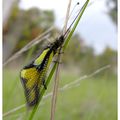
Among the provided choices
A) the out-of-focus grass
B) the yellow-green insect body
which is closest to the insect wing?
the yellow-green insect body

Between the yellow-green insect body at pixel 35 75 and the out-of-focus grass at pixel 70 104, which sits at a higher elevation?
the yellow-green insect body at pixel 35 75

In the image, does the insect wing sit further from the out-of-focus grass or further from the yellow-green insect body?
the out-of-focus grass

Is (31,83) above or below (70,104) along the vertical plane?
above

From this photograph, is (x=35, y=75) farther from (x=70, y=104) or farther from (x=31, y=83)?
(x=70, y=104)

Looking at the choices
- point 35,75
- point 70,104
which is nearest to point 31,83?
point 35,75

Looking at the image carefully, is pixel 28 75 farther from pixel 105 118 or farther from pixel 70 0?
pixel 105 118

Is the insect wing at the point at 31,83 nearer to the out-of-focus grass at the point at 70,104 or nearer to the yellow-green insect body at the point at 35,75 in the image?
the yellow-green insect body at the point at 35,75

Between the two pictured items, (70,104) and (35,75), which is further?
(70,104)

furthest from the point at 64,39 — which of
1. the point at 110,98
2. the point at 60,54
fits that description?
the point at 110,98

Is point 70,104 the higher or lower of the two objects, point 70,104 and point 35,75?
the lower

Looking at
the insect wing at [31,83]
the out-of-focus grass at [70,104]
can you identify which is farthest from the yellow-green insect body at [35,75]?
the out-of-focus grass at [70,104]

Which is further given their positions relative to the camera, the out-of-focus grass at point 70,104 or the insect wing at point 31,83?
the out-of-focus grass at point 70,104
